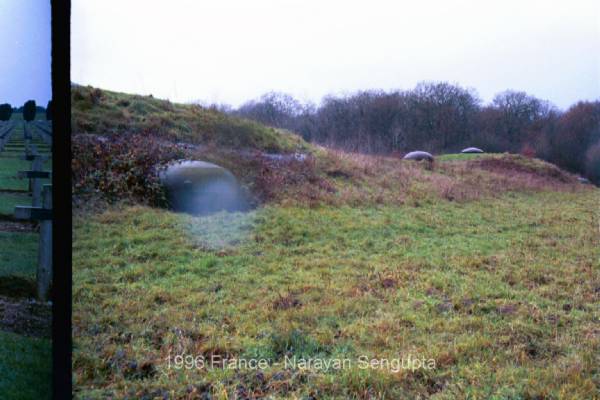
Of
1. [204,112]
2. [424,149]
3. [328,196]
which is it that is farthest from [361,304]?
[204,112]

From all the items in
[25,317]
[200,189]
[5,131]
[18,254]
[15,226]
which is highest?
[5,131]

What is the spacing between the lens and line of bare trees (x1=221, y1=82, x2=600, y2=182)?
67.9 inches

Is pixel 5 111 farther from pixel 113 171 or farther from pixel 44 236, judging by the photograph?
pixel 113 171

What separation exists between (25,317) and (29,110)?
0.80 meters

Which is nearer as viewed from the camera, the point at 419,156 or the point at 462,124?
the point at 462,124

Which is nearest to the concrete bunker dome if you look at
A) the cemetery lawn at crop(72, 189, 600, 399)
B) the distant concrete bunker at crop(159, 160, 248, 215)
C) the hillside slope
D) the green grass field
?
the cemetery lawn at crop(72, 189, 600, 399)

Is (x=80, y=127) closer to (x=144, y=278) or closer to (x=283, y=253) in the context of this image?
(x=144, y=278)

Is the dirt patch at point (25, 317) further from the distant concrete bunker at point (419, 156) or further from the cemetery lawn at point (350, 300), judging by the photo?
the distant concrete bunker at point (419, 156)

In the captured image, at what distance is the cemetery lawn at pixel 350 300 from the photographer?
1.44 m

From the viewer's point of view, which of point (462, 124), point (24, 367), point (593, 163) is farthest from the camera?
point (462, 124)

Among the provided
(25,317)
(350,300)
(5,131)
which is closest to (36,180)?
(5,131)

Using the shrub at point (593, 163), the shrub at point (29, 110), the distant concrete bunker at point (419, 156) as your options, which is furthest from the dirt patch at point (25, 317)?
the shrub at point (593, 163)

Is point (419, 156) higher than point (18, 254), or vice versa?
point (419, 156)

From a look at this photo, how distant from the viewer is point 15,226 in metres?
1.62
